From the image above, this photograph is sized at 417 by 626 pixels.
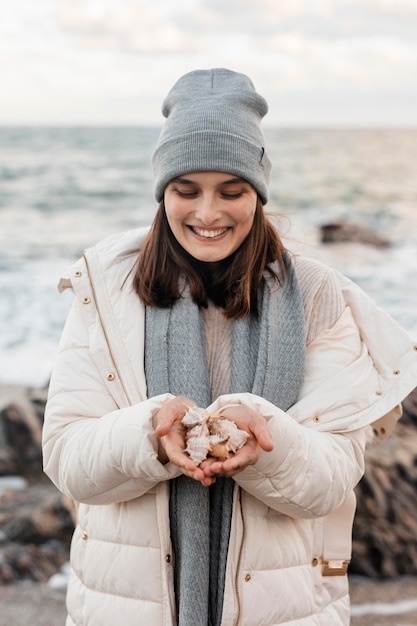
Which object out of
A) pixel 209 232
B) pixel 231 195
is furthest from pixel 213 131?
pixel 209 232

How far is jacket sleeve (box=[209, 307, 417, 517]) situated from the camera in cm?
195

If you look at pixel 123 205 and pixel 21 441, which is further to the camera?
pixel 123 205

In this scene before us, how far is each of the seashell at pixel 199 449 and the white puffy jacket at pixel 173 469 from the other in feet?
0.38

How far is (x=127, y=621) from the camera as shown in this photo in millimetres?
2059

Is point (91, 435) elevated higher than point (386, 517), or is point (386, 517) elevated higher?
point (91, 435)

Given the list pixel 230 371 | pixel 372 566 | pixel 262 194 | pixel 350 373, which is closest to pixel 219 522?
pixel 230 371

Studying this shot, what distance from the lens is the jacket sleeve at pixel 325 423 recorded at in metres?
1.95

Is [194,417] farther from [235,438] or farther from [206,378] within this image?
[206,378]

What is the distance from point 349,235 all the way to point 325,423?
12184 mm

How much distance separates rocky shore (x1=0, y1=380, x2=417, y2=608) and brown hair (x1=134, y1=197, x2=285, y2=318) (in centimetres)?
206

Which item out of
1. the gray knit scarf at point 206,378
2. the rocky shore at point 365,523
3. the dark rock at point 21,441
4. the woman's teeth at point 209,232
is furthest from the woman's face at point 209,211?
the dark rock at point 21,441

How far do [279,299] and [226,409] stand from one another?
0.50m

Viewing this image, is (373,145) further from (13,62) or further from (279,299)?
(279,299)

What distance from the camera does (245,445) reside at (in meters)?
1.88
